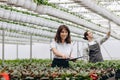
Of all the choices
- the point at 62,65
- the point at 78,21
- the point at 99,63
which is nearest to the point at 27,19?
the point at 78,21

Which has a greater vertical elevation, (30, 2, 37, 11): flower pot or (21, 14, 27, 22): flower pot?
(30, 2, 37, 11): flower pot

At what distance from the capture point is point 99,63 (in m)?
10.1

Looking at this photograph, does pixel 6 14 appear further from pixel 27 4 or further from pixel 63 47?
pixel 63 47

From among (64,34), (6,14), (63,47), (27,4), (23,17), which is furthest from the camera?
(23,17)

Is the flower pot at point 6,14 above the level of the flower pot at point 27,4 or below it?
below

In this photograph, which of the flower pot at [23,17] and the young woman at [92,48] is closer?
the young woman at [92,48]

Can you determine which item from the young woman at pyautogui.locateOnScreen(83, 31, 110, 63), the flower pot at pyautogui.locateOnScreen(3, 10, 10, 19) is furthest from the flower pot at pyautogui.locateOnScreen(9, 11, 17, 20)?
the young woman at pyautogui.locateOnScreen(83, 31, 110, 63)

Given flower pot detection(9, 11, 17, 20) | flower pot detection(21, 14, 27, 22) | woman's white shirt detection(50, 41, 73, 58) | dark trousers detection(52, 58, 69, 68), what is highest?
woman's white shirt detection(50, 41, 73, 58)

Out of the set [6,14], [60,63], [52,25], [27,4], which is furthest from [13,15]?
[60,63]

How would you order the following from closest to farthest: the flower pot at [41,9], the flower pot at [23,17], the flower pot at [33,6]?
the flower pot at [33,6]
the flower pot at [41,9]
the flower pot at [23,17]

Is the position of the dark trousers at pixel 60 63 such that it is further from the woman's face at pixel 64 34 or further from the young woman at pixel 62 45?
the woman's face at pixel 64 34

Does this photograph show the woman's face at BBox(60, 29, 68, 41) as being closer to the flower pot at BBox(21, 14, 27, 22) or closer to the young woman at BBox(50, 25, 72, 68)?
the young woman at BBox(50, 25, 72, 68)

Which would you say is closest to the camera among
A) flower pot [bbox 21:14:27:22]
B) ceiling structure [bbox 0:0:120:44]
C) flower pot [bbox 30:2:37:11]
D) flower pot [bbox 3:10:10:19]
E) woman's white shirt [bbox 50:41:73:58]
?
woman's white shirt [bbox 50:41:73:58]

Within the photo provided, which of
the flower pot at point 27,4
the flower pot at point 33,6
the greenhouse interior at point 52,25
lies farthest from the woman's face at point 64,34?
the flower pot at point 33,6
